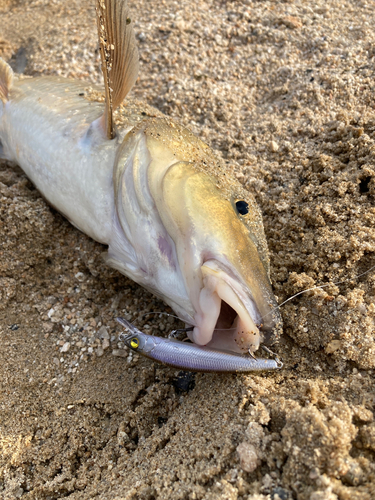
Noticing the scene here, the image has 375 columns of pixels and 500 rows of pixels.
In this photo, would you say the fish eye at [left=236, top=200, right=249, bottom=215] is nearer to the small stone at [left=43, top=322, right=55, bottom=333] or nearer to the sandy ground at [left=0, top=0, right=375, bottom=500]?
the sandy ground at [left=0, top=0, right=375, bottom=500]

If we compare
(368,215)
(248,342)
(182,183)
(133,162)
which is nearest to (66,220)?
(133,162)

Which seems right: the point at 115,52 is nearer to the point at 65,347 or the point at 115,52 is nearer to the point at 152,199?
the point at 152,199

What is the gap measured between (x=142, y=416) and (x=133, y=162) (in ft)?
4.89

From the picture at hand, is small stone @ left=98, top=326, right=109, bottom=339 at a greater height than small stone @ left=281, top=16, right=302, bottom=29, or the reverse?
small stone @ left=281, top=16, right=302, bottom=29

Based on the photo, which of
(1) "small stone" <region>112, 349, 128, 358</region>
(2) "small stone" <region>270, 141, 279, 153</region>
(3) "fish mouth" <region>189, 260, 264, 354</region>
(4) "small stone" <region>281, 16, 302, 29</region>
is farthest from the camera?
(4) "small stone" <region>281, 16, 302, 29</region>

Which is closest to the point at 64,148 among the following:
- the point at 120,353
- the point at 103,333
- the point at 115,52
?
the point at 115,52

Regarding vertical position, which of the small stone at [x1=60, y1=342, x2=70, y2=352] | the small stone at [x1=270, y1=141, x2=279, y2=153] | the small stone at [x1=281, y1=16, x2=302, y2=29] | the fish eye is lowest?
the small stone at [x1=60, y1=342, x2=70, y2=352]

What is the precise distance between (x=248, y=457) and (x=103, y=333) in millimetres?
1287

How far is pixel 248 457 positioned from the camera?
4.82 ft

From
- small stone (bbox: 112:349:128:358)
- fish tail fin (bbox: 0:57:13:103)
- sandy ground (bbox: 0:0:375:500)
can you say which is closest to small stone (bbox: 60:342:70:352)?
sandy ground (bbox: 0:0:375:500)

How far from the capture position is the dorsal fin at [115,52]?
212 cm

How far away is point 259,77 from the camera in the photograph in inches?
136

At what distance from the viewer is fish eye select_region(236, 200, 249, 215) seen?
6.66 ft

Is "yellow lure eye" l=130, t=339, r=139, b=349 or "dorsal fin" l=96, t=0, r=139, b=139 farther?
"dorsal fin" l=96, t=0, r=139, b=139
